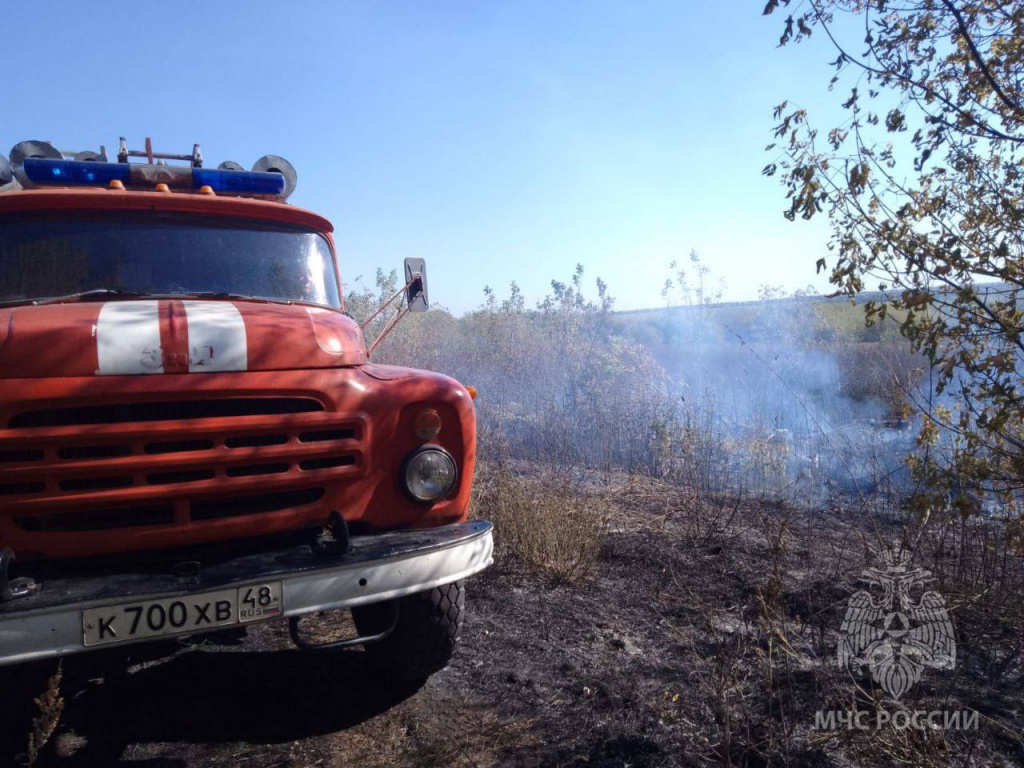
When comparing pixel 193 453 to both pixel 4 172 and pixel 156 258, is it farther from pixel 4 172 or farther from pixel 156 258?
pixel 4 172

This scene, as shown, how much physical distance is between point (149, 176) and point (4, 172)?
74 centimetres

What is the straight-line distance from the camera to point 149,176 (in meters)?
4.16

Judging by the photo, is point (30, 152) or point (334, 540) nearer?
point (334, 540)

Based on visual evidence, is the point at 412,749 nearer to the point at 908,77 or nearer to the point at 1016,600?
the point at 1016,600

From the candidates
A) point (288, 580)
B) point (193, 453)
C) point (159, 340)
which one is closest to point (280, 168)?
point (159, 340)

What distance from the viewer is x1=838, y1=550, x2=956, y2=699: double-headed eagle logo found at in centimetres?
318

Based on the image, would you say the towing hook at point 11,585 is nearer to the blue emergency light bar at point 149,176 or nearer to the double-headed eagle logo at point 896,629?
the blue emergency light bar at point 149,176

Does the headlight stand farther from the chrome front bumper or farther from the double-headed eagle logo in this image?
the double-headed eagle logo

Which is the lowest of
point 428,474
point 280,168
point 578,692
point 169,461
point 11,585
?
point 578,692

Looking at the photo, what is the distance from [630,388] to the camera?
1120 centimetres

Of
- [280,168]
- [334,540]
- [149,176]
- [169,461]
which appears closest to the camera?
[169,461]

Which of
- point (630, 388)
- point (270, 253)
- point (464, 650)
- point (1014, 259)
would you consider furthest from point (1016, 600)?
point (630, 388)

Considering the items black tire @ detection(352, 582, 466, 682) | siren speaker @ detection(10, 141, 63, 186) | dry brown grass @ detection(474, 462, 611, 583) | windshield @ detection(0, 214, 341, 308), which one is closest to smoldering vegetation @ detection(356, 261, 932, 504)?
dry brown grass @ detection(474, 462, 611, 583)

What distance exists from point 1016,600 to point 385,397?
11.8 feet
